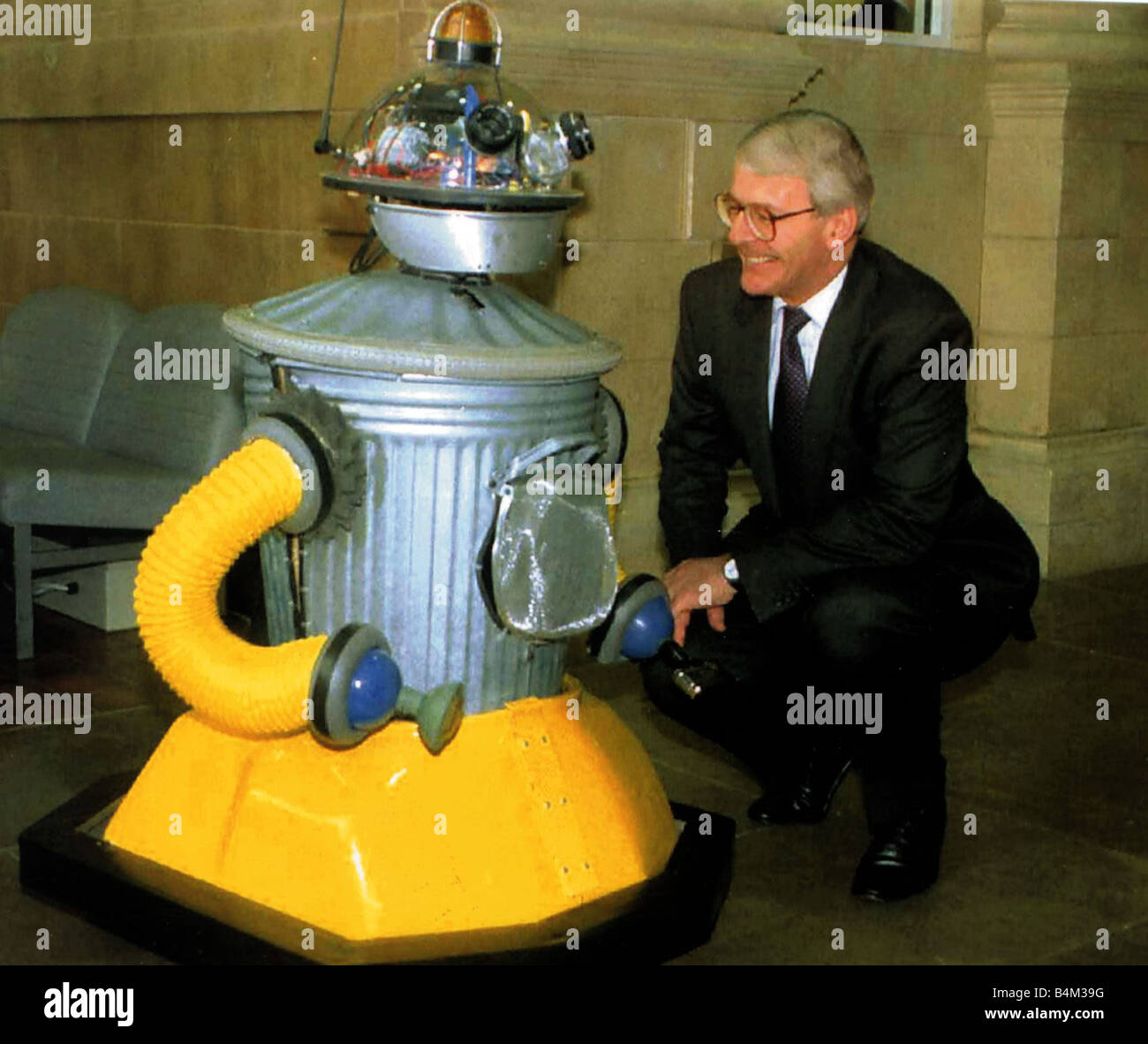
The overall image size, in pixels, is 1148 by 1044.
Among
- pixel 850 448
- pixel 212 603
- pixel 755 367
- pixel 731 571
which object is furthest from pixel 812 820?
pixel 212 603

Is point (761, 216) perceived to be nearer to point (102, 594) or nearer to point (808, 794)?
point (808, 794)

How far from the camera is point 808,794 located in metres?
4.29

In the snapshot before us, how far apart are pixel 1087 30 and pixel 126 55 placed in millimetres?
3473

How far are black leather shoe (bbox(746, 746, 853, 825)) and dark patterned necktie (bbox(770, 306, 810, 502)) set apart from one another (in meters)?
0.70

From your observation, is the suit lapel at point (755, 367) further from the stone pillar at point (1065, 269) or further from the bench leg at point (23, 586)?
the stone pillar at point (1065, 269)

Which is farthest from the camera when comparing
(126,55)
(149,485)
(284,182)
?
(126,55)

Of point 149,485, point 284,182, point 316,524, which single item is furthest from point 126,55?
point 316,524

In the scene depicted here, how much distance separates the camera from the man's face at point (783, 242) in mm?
3807

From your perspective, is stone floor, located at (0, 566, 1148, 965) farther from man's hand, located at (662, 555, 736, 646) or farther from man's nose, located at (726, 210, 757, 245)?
man's nose, located at (726, 210, 757, 245)

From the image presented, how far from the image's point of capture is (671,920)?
11.2 ft

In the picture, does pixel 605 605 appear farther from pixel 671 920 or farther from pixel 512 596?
pixel 671 920

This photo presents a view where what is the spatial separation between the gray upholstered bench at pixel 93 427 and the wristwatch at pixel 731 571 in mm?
1633

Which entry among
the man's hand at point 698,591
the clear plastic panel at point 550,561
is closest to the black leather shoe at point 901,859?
the man's hand at point 698,591

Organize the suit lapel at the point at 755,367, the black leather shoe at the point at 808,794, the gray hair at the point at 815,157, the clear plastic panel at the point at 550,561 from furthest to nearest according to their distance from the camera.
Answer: the black leather shoe at the point at 808,794 → the suit lapel at the point at 755,367 → the gray hair at the point at 815,157 → the clear plastic panel at the point at 550,561
